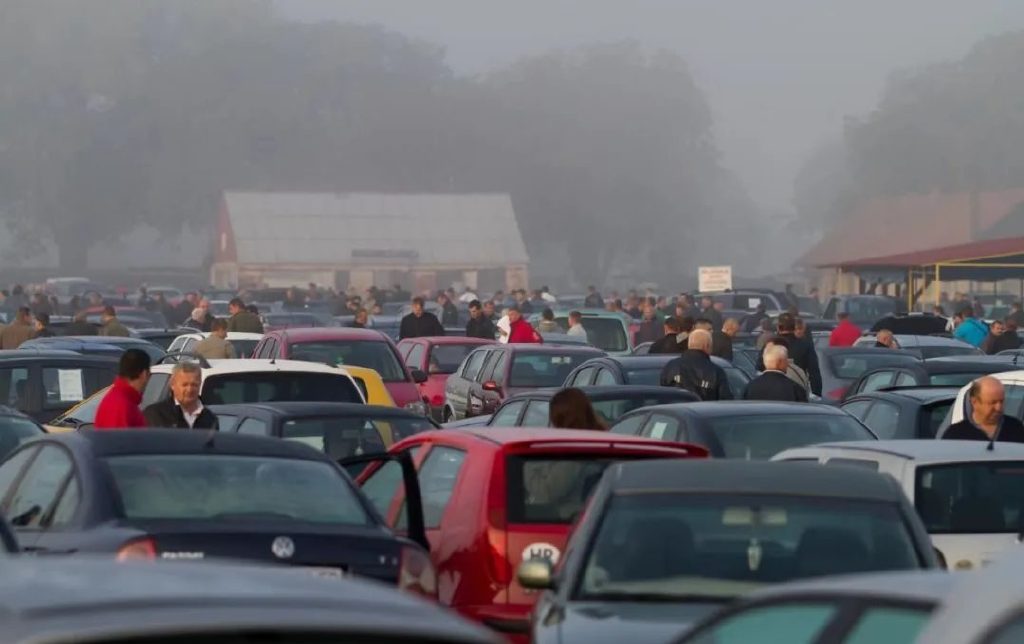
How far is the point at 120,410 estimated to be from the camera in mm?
13445

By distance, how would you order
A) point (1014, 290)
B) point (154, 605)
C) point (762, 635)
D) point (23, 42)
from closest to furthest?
point (154, 605) < point (762, 635) < point (1014, 290) < point (23, 42)

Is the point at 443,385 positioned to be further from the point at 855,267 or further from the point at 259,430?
the point at 855,267

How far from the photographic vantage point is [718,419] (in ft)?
45.0

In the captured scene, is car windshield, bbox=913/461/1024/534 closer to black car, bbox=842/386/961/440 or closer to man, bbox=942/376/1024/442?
man, bbox=942/376/1024/442

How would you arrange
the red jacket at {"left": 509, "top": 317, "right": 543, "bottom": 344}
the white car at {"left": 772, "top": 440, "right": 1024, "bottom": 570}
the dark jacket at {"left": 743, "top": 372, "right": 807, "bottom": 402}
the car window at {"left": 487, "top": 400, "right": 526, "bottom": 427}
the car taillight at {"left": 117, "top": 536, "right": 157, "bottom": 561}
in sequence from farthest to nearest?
the red jacket at {"left": 509, "top": 317, "right": 543, "bottom": 344} < the car window at {"left": 487, "top": 400, "right": 526, "bottom": 427} < the dark jacket at {"left": 743, "top": 372, "right": 807, "bottom": 402} < the white car at {"left": 772, "top": 440, "right": 1024, "bottom": 570} < the car taillight at {"left": 117, "top": 536, "right": 157, "bottom": 561}

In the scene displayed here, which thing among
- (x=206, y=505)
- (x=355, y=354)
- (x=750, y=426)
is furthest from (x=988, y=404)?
(x=355, y=354)

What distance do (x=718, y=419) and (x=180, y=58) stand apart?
144 metres

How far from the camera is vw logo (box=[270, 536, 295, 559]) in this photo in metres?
8.74

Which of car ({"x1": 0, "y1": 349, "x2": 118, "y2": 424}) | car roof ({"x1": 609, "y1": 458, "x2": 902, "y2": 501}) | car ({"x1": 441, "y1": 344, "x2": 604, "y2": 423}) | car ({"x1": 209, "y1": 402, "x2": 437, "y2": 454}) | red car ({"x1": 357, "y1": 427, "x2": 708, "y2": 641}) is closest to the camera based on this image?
car roof ({"x1": 609, "y1": 458, "x2": 902, "y2": 501})

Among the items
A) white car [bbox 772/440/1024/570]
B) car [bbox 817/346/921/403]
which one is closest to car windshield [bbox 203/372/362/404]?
white car [bbox 772/440/1024/570]

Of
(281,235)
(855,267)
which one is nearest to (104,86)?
(281,235)

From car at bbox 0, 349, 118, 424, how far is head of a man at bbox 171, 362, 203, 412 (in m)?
8.03

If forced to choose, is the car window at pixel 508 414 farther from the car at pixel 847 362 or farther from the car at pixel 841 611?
the car at pixel 841 611

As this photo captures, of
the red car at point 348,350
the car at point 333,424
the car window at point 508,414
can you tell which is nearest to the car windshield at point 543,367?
the red car at point 348,350
